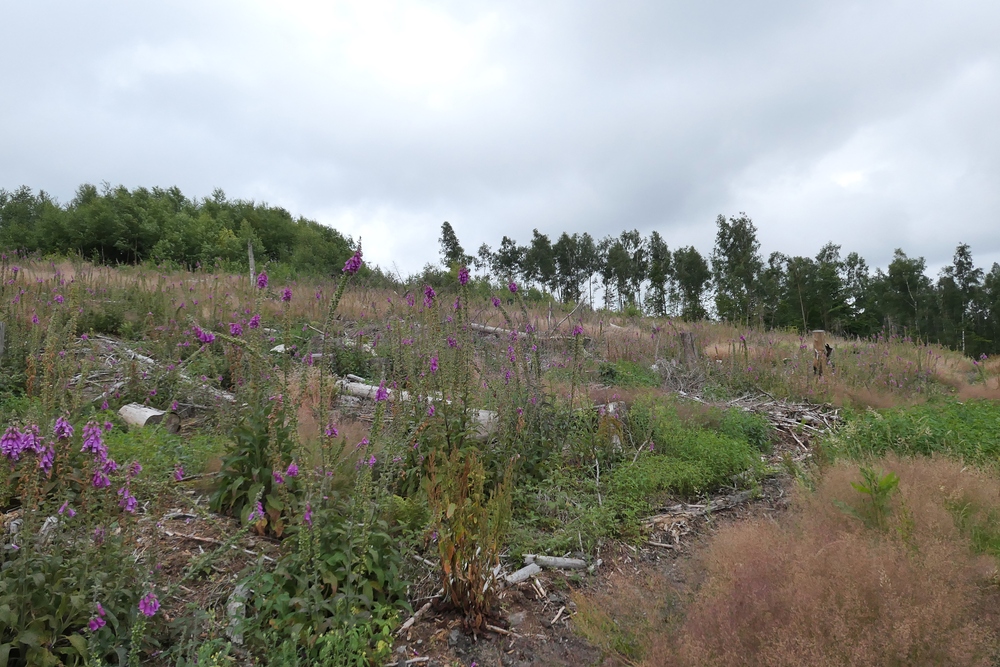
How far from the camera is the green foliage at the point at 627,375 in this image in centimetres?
773

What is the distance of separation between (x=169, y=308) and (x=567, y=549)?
6.90 meters

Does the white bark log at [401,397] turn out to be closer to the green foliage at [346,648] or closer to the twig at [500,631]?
the twig at [500,631]

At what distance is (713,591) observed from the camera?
7.03ft

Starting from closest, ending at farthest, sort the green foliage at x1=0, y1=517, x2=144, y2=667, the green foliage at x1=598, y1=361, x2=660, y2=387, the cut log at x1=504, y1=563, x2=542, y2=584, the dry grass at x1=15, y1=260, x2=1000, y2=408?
the green foliage at x1=0, y1=517, x2=144, y2=667 < the cut log at x1=504, y1=563, x2=542, y2=584 < the dry grass at x1=15, y1=260, x2=1000, y2=408 < the green foliage at x1=598, y1=361, x2=660, y2=387

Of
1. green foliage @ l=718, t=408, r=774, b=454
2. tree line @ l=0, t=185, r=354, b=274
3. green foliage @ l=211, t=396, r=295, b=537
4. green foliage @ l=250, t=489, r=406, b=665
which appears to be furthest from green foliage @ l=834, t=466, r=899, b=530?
tree line @ l=0, t=185, r=354, b=274

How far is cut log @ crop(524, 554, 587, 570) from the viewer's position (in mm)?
3168

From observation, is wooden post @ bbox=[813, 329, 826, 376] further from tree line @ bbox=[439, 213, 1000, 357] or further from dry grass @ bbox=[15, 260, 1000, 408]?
tree line @ bbox=[439, 213, 1000, 357]

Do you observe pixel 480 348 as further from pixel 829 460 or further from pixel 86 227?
pixel 86 227

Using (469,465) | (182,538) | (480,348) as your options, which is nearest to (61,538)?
(182,538)

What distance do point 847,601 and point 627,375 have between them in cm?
635

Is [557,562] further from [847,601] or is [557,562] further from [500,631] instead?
[847,601]

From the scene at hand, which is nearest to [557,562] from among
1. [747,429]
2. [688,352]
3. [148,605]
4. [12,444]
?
[148,605]

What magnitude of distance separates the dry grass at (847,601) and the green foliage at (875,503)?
8 centimetres

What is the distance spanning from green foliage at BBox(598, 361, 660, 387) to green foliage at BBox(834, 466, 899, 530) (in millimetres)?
4708
